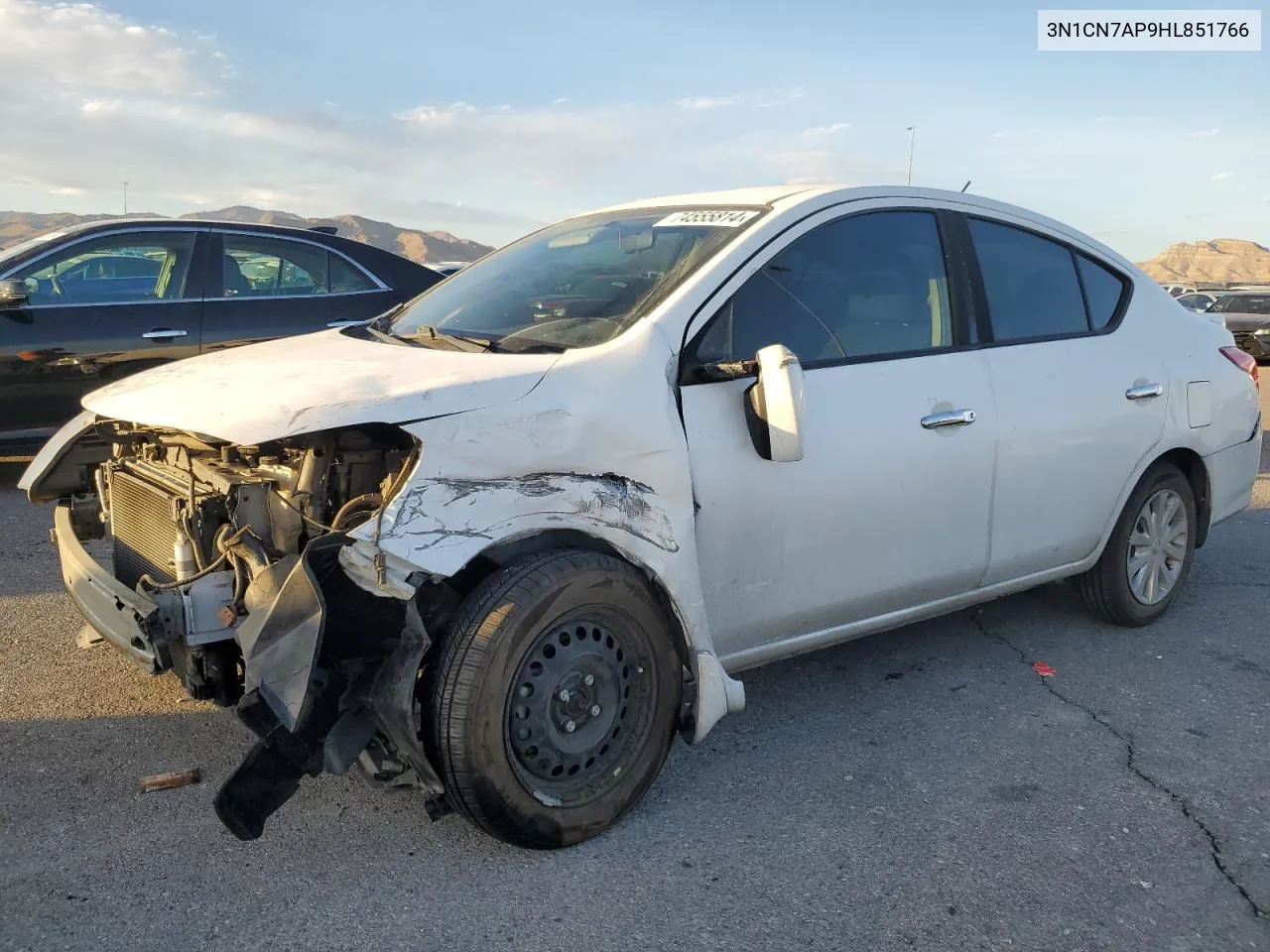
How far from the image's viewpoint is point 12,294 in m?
6.34

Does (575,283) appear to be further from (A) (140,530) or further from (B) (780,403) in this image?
(A) (140,530)

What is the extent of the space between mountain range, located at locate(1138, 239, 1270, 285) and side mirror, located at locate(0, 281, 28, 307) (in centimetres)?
A: 9733

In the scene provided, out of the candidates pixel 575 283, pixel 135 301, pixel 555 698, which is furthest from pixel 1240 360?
pixel 135 301

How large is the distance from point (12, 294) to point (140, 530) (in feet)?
12.7

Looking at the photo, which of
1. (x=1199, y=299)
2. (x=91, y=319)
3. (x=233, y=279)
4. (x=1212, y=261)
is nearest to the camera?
(x=91, y=319)

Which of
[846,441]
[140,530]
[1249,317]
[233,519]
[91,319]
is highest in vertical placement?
[91,319]

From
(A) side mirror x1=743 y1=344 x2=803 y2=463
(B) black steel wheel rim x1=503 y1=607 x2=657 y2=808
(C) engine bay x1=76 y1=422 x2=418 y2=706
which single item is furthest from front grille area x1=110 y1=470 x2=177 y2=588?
(A) side mirror x1=743 y1=344 x2=803 y2=463

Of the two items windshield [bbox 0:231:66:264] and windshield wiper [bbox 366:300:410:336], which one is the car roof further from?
windshield [bbox 0:231:66:264]

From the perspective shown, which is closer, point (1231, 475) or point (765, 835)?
point (765, 835)

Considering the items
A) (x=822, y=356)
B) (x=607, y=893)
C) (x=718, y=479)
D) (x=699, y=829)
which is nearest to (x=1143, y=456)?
(x=822, y=356)

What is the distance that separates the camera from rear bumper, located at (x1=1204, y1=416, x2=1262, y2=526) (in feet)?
15.8

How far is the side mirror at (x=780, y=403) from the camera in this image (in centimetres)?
298

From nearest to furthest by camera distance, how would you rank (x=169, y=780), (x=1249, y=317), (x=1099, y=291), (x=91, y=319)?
(x=169, y=780) < (x=1099, y=291) < (x=91, y=319) < (x=1249, y=317)

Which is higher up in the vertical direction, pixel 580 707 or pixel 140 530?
pixel 140 530
